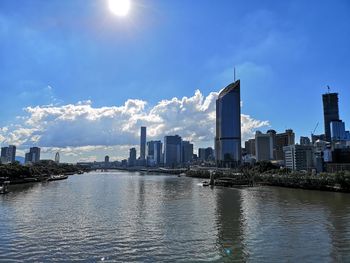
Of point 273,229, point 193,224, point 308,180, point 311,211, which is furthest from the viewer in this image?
point 308,180

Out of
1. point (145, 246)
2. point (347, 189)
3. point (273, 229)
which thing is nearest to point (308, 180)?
point (347, 189)

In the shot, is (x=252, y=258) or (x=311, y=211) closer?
(x=252, y=258)

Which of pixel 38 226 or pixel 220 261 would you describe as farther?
pixel 38 226

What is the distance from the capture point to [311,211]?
51.3 metres

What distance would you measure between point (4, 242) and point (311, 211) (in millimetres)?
42408

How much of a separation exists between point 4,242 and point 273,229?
27.8 m

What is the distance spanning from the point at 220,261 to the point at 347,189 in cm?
7464

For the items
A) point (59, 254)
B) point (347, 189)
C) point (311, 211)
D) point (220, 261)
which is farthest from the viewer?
point (347, 189)

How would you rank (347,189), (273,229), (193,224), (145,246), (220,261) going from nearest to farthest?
1. (220,261)
2. (145,246)
3. (273,229)
4. (193,224)
5. (347,189)

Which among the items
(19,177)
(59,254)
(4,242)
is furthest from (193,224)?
(19,177)

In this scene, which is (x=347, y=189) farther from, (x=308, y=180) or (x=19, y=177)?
(x=19, y=177)

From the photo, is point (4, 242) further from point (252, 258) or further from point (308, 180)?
point (308, 180)

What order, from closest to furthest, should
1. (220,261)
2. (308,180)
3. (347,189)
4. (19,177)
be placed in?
(220,261) → (347,189) → (308,180) → (19,177)

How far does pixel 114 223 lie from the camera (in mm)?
41219
